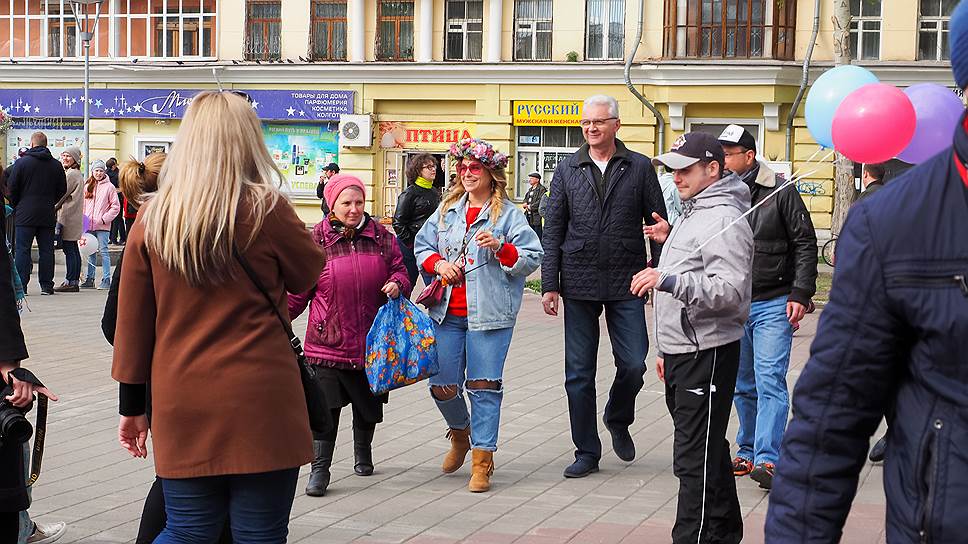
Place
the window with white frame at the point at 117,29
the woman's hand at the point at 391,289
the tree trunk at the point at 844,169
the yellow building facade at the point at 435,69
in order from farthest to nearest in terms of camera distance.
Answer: the window with white frame at the point at 117,29
the yellow building facade at the point at 435,69
the tree trunk at the point at 844,169
the woman's hand at the point at 391,289

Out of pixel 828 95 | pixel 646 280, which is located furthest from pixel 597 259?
pixel 646 280

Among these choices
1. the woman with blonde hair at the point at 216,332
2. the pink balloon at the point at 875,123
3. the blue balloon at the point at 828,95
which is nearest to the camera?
the woman with blonde hair at the point at 216,332

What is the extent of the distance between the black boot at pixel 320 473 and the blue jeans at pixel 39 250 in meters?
10.7

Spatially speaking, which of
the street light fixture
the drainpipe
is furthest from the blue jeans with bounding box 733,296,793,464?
the drainpipe

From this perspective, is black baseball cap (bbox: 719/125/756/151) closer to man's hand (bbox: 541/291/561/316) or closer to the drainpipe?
man's hand (bbox: 541/291/561/316)

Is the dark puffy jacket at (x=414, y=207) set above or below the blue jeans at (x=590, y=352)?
above

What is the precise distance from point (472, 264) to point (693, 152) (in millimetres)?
1818

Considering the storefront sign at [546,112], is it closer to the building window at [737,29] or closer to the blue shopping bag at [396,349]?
the building window at [737,29]

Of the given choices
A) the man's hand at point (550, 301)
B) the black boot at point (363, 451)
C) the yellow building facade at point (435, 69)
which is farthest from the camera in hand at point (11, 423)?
the yellow building facade at point (435, 69)

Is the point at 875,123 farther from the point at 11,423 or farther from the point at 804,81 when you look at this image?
the point at 804,81

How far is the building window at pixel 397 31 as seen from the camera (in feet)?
114

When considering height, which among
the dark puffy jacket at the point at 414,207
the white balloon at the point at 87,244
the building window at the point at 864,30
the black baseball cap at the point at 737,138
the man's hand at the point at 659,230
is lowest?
the white balloon at the point at 87,244

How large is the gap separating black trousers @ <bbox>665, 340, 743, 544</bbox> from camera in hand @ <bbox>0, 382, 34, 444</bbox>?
105 inches

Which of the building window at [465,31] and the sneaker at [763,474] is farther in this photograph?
the building window at [465,31]
